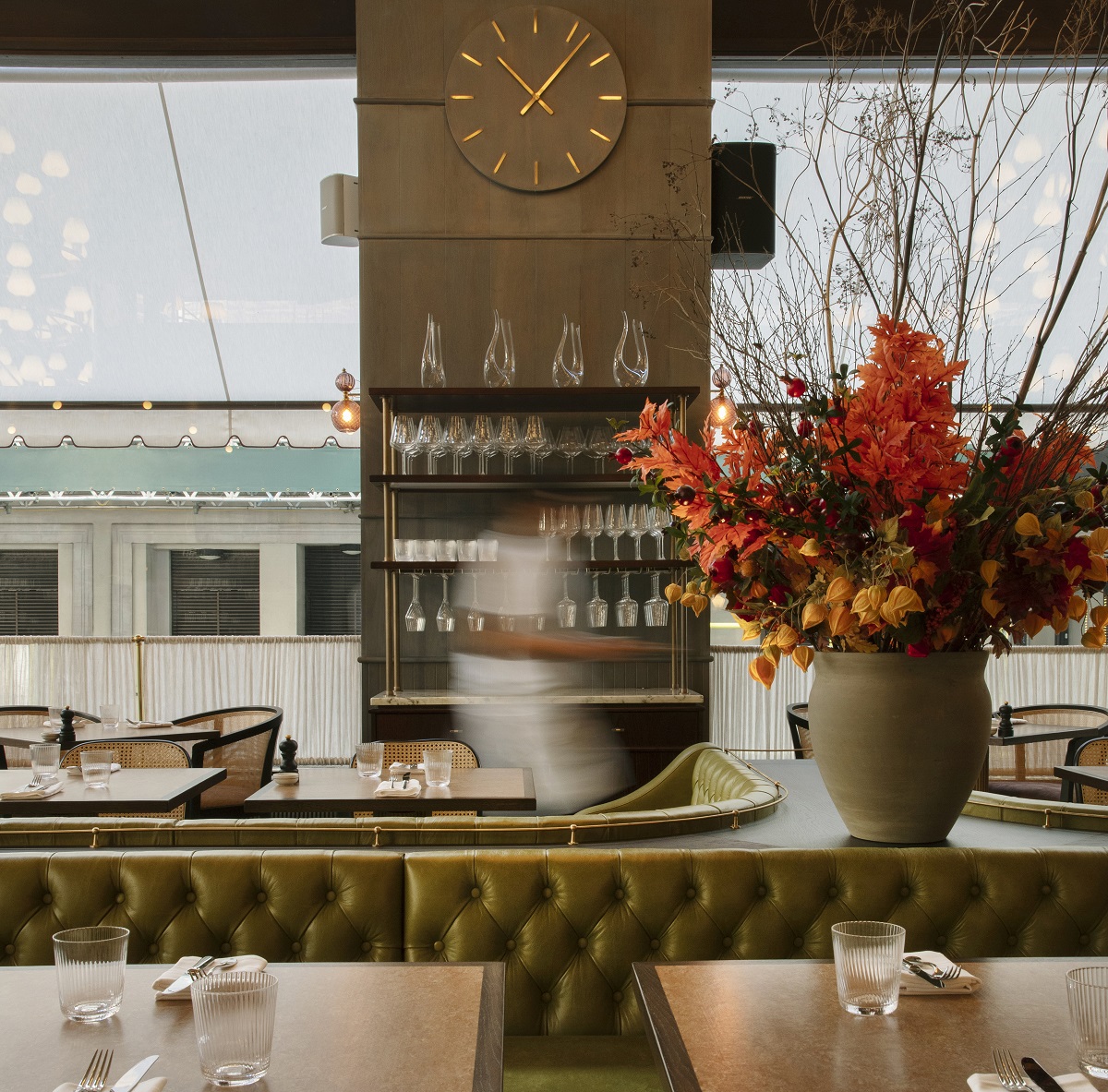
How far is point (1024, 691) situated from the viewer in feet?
21.4

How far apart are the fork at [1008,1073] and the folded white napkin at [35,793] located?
115 inches

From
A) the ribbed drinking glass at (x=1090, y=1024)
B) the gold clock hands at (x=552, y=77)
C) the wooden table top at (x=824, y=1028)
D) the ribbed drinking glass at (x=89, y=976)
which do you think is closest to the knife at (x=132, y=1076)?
the ribbed drinking glass at (x=89, y=976)

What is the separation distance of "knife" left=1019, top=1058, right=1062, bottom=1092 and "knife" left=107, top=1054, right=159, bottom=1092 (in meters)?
1.07

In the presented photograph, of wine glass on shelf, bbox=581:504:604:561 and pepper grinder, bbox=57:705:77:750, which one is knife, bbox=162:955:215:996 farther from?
wine glass on shelf, bbox=581:504:604:561

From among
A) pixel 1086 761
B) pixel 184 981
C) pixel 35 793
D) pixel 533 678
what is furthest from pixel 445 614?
pixel 184 981

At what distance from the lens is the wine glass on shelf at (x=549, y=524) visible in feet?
16.4

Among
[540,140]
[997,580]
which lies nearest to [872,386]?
[997,580]

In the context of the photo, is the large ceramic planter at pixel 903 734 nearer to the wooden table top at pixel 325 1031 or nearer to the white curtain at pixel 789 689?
the wooden table top at pixel 325 1031

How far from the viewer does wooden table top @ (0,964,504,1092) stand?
1269 mm

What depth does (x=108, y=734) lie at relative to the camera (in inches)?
190

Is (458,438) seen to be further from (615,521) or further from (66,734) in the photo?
(66,734)

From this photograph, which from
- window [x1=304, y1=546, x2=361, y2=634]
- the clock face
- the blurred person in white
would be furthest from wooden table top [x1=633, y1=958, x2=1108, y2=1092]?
window [x1=304, y1=546, x2=361, y2=634]

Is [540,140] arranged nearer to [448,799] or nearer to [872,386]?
[448,799]

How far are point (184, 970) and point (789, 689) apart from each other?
207 inches
